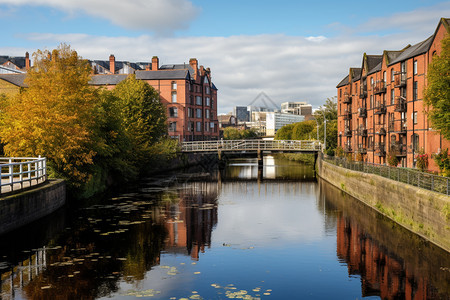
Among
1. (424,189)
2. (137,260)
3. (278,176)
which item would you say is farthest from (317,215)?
(278,176)

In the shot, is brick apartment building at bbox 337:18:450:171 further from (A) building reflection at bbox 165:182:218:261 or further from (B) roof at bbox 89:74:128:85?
(B) roof at bbox 89:74:128:85

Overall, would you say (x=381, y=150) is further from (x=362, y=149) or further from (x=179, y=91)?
(x=179, y=91)

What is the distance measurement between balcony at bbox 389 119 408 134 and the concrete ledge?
114 feet

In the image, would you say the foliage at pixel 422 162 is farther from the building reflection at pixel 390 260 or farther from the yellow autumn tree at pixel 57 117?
the yellow autumn tree at pixel 57 117

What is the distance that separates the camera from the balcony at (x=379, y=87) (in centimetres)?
5287

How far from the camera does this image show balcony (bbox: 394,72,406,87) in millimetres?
46672

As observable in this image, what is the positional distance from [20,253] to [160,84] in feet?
230

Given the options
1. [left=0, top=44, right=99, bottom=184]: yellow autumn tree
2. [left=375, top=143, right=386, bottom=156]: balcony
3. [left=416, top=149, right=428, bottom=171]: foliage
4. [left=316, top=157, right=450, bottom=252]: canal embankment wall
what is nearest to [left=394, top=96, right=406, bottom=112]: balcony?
[left=375, top=143, right=386, bottom=156]: balcony

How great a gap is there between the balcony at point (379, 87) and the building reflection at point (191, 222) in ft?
79.7

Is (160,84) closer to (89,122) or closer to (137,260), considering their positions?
(89,122)

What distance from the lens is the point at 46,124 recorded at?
33062 millimetres

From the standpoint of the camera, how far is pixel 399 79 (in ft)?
157

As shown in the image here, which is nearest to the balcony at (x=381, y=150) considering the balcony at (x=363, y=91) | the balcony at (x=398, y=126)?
the balcony at (x=398, y=126)

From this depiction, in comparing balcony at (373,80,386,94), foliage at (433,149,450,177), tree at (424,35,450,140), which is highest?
balcony at (373,80,386,94)
